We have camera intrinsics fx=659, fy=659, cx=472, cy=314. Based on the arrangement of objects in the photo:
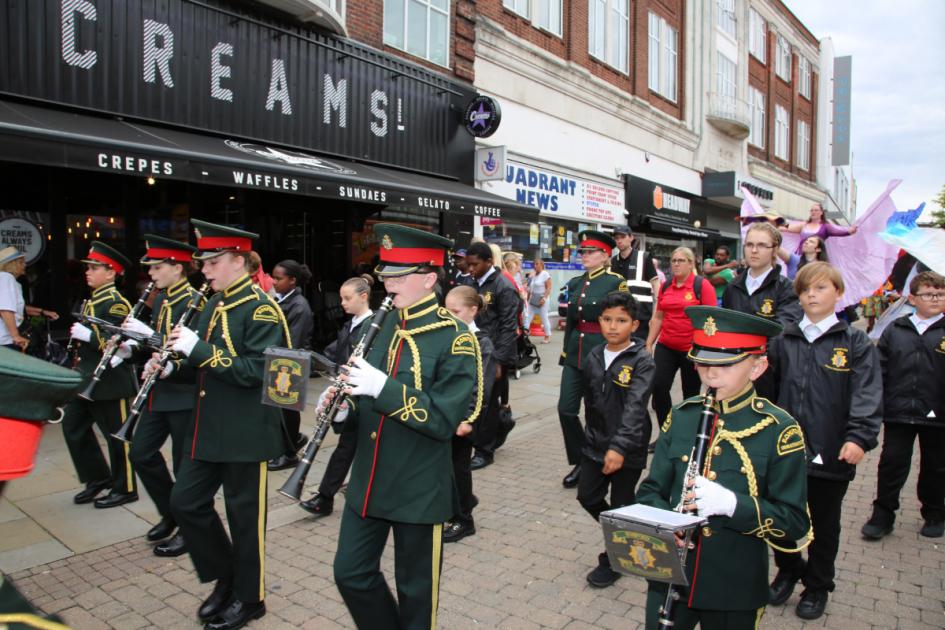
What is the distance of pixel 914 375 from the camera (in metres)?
4.65

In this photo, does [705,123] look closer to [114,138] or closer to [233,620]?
[114,138]

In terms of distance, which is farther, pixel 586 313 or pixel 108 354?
pixel 586 313

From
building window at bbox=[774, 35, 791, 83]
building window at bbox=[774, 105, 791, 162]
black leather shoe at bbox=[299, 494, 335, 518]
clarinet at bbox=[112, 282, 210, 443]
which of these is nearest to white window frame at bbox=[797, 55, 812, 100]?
building window at bbox=[774, 35, 791, 83]

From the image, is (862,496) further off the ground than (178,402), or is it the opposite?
(178,402)

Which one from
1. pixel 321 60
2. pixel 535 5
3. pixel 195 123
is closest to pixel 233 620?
pixel 195 123

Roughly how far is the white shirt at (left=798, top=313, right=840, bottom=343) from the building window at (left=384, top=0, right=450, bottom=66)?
34.0 feet

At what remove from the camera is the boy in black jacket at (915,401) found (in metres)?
4.61

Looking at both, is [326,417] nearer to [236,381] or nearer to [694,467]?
[236,381]

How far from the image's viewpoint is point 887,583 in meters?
4.14

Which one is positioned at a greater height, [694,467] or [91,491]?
[694,467]

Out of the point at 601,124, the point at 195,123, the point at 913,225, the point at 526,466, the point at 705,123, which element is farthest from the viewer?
the point at 705,123

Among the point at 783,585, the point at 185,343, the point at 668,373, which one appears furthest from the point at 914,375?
the point at 185,343

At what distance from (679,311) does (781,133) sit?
30.1 meters

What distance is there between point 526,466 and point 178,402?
11.5 feet
